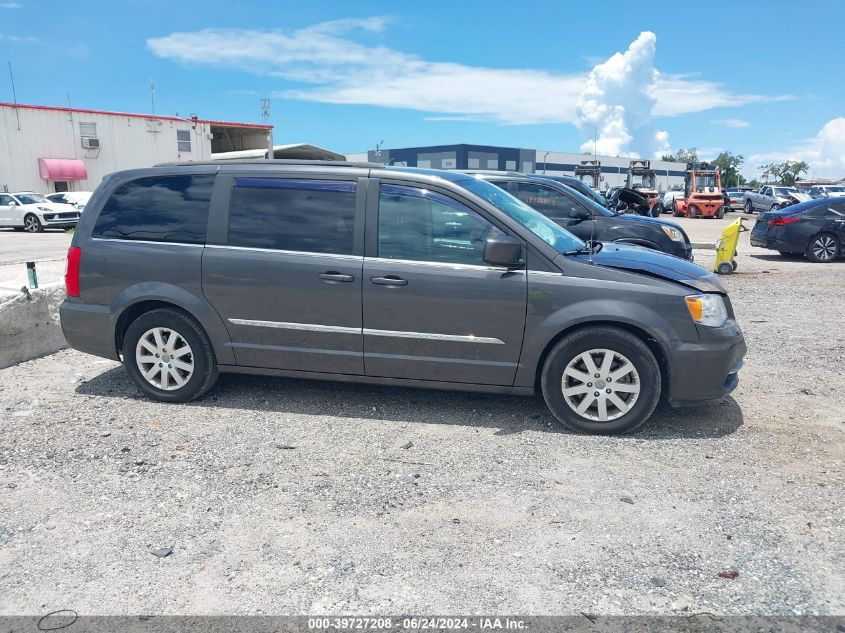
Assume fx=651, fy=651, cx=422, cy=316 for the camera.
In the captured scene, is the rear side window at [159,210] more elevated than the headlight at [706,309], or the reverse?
the rear side window at [159,210]

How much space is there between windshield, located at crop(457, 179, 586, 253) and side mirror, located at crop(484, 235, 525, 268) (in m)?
0.33

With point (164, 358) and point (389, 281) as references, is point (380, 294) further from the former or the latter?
point (164, 358)

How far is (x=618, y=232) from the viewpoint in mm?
9438

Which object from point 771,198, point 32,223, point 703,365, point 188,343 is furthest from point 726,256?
point 771,198

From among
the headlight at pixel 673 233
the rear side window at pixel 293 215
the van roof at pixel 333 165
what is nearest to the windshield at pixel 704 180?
the headlight at pixel 673 233

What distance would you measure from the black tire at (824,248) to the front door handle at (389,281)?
13.6 m

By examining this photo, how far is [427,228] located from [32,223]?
24.1 meters

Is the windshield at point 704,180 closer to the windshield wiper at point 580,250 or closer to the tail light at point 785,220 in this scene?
the tail light at point 785,220

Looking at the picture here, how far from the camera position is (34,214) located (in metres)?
23.7

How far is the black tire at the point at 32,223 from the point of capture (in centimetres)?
2372

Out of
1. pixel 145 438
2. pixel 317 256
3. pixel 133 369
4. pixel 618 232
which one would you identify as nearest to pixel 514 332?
pixel 317 256

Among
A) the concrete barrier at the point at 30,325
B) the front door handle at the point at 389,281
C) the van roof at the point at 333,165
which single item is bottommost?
the concrete barrier at the point at 30,325

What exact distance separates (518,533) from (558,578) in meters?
0.40

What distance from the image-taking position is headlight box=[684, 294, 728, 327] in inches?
174
